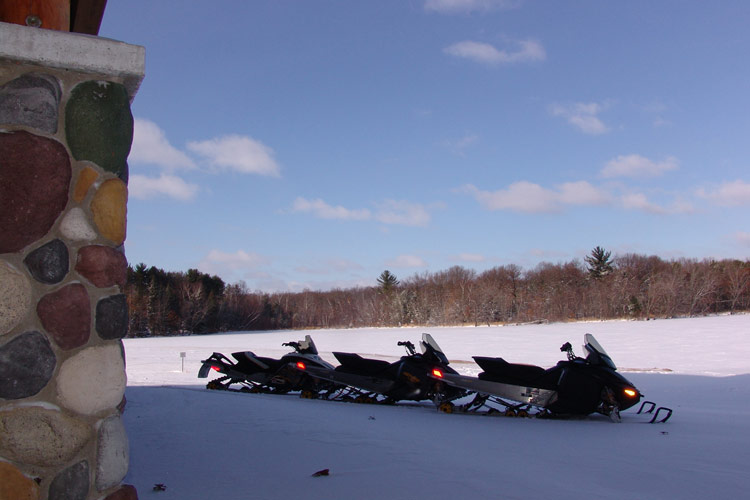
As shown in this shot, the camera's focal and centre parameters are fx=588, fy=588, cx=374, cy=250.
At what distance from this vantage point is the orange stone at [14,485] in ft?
5.61

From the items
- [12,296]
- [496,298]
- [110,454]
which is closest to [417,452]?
[110,454]

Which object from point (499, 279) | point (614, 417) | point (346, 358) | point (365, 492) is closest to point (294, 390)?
point (346, 358)

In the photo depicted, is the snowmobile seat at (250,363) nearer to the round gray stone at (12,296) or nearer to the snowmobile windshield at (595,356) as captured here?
the snowmobile windshield at (595,356)

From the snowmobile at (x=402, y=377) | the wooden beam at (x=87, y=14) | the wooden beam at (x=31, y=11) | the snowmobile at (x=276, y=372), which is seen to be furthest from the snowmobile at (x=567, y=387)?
the wooden beam at (x=31, y=11)

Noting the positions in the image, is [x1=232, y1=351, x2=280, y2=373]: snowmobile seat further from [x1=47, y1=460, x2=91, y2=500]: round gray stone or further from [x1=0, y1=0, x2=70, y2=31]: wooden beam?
[x1=47, y1=460, x2=91, y2=500]: round gray stone

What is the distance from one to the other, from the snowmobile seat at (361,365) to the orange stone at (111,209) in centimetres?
614

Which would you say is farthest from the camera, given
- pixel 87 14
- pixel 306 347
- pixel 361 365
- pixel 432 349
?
pixel 306 347

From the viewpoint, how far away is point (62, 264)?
5.97 feet

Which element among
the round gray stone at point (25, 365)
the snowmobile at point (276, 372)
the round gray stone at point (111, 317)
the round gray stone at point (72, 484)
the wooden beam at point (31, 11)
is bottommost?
the snowmobile at point (276, 372)

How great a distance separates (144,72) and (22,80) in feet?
1.18

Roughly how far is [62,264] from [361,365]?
6340 mm

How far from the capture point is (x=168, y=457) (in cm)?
359

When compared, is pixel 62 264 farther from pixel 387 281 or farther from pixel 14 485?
pixel 387 281

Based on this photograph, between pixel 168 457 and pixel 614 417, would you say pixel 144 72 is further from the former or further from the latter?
pixel 614 417
